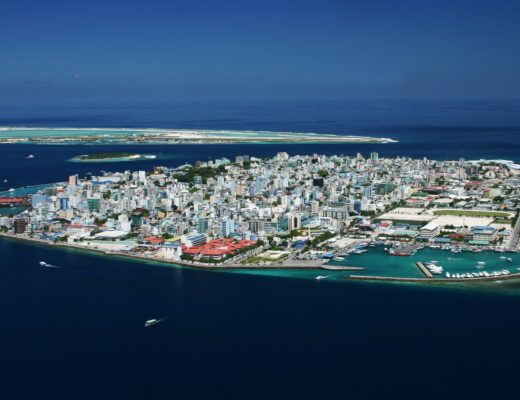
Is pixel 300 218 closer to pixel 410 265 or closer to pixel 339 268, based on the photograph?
pixel 339 268

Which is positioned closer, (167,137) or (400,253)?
(400,253)

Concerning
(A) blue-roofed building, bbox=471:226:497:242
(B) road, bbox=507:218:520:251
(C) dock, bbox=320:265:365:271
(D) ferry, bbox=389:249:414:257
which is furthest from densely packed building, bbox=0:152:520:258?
(C) dock, bbox=320:265:365:271

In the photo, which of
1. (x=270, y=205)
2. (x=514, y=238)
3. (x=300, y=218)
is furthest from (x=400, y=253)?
(x=270, y=205)

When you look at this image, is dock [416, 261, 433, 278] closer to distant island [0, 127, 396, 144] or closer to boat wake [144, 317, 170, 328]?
boat wake [144, 317, 170, 328]

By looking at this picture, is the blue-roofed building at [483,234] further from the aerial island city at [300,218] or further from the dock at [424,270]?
the dock at [424,270]

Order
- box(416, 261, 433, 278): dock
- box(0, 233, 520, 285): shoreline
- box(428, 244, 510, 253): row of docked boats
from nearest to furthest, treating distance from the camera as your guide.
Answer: box(0, 233, 520, 285): shoreline, box(416, 261, 433, 278): dock, box(428, 244, 510, 253): row of docked boats

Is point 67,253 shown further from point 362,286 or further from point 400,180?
point 400,180
